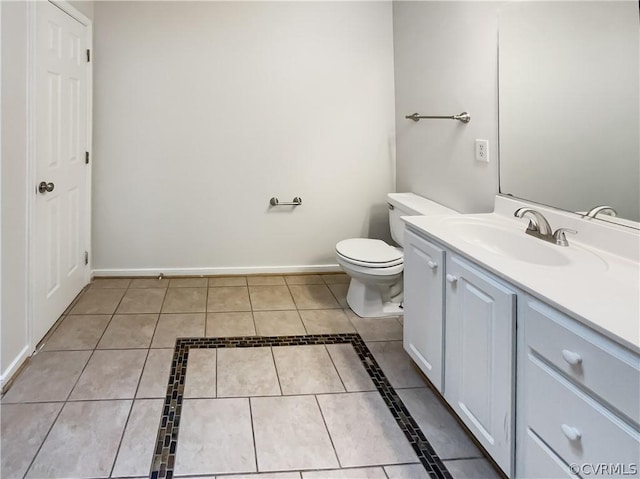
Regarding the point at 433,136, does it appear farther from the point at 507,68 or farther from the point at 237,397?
the point at 237,397

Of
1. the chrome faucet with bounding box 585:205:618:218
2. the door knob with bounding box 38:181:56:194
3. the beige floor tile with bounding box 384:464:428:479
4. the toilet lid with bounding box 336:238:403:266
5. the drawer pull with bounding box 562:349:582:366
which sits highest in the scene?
the door knob with bounding box 38:181:56:194

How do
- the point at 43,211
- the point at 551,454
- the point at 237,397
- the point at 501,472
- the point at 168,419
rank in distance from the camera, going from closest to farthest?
1. the point at 551,454
2. the point at 501,472
3. the point at 168,419
4. the point at 237,397
5. the point at 43,211

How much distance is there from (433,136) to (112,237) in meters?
2.48

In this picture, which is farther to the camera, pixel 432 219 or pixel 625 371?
pixel 432 219

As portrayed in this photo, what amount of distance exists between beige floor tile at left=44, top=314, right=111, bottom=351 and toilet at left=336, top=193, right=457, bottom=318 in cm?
149

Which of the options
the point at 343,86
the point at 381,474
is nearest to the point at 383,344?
the point at 381,474

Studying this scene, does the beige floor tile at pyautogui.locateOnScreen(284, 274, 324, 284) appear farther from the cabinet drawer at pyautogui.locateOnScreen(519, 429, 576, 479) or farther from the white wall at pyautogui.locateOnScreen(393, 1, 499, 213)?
the cabinet drawer at pyautogui.locateOnScreen(519, 429, 576, 479)

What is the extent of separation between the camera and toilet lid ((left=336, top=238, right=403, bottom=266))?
3.08 m

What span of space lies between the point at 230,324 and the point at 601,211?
2.13 meters

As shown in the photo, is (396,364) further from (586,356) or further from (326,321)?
(586,356)

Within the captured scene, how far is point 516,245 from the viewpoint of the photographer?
6.83 ft

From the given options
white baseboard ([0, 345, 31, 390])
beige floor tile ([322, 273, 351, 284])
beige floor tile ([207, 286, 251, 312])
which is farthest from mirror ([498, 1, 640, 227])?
white baseboard ([0, 345, 31, 390])

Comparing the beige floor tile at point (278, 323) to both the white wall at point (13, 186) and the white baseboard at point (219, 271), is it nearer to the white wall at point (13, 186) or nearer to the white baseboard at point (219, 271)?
the white baseboard at point (219, 271)

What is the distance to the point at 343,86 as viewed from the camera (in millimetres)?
4062
